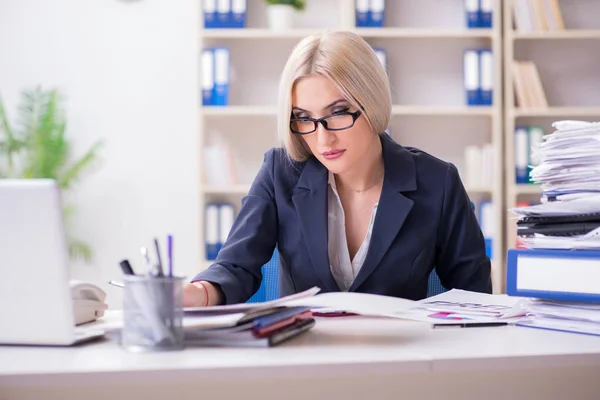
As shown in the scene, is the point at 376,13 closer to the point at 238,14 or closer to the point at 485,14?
the point at 485,14

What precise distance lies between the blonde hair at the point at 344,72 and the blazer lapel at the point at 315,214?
0.13 m

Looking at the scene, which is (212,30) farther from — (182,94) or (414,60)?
(414,60)

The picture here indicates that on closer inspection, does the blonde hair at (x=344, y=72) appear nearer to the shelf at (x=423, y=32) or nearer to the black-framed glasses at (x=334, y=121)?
the black-framed glasses at (x=334, y=121)

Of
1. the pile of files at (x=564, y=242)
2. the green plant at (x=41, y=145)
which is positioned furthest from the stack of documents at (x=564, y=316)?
the green plant at (x=41, y=145)

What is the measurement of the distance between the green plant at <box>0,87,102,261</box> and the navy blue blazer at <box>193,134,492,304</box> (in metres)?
2.47

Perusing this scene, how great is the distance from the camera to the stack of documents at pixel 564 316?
1.20 m

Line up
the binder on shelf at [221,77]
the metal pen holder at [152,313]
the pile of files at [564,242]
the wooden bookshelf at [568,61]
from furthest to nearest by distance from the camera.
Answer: the wooden bookshelf at [568,61]
the binder on shelf at [221,77]
the pile of files at [564,242]
the metal pen holder at [152,313]

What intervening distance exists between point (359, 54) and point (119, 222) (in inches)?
113

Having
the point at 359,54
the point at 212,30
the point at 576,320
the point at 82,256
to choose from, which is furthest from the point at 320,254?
the point at 82,256

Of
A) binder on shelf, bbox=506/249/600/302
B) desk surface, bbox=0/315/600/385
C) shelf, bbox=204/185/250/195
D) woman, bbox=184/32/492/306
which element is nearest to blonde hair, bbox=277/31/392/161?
woman, bbox=184/32/492/306

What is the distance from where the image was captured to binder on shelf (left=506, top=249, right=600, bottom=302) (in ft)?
3.92

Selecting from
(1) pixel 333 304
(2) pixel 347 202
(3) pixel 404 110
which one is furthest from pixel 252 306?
(3) pixel 404 110

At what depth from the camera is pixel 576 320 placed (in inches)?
48.1

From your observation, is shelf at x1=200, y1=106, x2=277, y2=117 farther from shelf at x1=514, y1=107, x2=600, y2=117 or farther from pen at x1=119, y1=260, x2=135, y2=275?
pen at x1=119, y1=260, x2=135, y2=275
